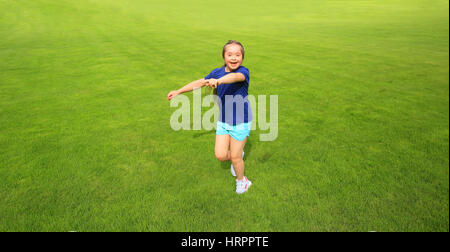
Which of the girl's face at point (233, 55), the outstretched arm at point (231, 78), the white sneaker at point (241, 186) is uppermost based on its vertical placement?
the girl's face at point (233, 55)

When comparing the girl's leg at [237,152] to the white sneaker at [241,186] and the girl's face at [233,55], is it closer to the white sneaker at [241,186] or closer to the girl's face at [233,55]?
the white sneaker at [241,186]

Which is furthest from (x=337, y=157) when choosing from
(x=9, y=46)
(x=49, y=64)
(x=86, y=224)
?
(x=9, y=46)

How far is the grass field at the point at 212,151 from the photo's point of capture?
3070 millimetres

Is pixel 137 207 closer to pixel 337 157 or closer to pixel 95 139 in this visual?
pixel 95 139

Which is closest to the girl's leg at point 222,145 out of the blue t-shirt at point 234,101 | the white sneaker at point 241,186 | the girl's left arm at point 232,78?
the blue t-shirt at point 234,101

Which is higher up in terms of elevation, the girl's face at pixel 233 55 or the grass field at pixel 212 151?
the girl's face at pixel 233 55

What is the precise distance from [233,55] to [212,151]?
1.90 metres

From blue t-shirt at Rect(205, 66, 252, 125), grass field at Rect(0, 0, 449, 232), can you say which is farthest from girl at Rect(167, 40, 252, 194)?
grass field at Rect(0, 0, 449, 232)

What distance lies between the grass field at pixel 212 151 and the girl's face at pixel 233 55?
1.59 meters

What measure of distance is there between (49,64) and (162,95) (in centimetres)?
595

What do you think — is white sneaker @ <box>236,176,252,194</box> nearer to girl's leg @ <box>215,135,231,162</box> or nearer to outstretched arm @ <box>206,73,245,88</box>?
girl's leg @ <box>215,135,231,162</box>

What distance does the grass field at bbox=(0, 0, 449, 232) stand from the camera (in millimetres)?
3070

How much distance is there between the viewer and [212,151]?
4.38 meters

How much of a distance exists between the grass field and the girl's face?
1.59 meters
